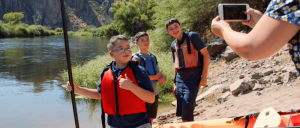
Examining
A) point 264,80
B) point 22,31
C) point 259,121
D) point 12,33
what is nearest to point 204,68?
point 259,121

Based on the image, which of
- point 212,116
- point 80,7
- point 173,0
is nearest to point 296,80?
point 212,116

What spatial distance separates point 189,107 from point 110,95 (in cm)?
138

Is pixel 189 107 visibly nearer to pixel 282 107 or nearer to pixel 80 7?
pixel 282 107

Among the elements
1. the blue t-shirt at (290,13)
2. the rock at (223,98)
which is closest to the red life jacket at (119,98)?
the blue t-shirt at (290,13)

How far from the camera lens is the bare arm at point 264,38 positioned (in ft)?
3.24

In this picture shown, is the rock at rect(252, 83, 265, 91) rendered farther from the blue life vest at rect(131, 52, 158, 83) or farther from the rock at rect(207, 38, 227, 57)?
the rock at rect(207, 38, 227, 57)

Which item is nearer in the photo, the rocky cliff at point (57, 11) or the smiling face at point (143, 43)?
the smiling face at point (143, 43)

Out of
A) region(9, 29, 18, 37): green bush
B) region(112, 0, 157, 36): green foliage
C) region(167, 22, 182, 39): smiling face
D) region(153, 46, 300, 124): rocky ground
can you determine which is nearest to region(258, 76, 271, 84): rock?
region(153, 46, 300, 124): rocky ground

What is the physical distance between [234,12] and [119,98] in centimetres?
114

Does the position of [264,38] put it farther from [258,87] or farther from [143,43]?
[258,87]

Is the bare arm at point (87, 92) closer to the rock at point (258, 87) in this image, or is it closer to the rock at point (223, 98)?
the rock at point (223, 98)

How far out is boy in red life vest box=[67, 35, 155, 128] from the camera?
6.46ft

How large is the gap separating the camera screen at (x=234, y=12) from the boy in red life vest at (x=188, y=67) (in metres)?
1.63

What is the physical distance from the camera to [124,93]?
6.58ft
